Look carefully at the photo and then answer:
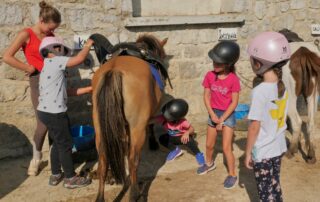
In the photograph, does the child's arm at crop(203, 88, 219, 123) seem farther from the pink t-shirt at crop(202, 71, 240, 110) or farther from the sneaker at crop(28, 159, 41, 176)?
the sneaker at crop(28, 159, 41, 176)

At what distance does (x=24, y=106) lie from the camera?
4.74 m

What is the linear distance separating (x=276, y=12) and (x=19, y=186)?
5.27 meters

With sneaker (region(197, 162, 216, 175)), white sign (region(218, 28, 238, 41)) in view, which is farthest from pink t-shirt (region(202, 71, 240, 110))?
white sign (region(218, 28, 238, 41))

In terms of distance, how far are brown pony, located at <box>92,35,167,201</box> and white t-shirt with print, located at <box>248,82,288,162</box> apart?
1.14m

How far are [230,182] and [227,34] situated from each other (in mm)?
3072

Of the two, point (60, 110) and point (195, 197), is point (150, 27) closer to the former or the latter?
point (60, 110)

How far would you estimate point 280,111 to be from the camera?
2.79 metres

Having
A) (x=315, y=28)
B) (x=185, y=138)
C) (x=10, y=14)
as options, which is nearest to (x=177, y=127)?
(x=185, y=138)

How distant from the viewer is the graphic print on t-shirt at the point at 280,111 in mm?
2747

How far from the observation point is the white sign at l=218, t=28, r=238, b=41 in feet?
20.0

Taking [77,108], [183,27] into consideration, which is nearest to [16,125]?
[77,108]

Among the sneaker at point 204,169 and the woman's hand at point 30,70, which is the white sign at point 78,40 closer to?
the woman's hand at point 30,70

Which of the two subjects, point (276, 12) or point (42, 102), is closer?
point (42, 102)

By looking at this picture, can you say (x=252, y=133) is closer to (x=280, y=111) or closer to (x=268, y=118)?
(x=268, y=118)
